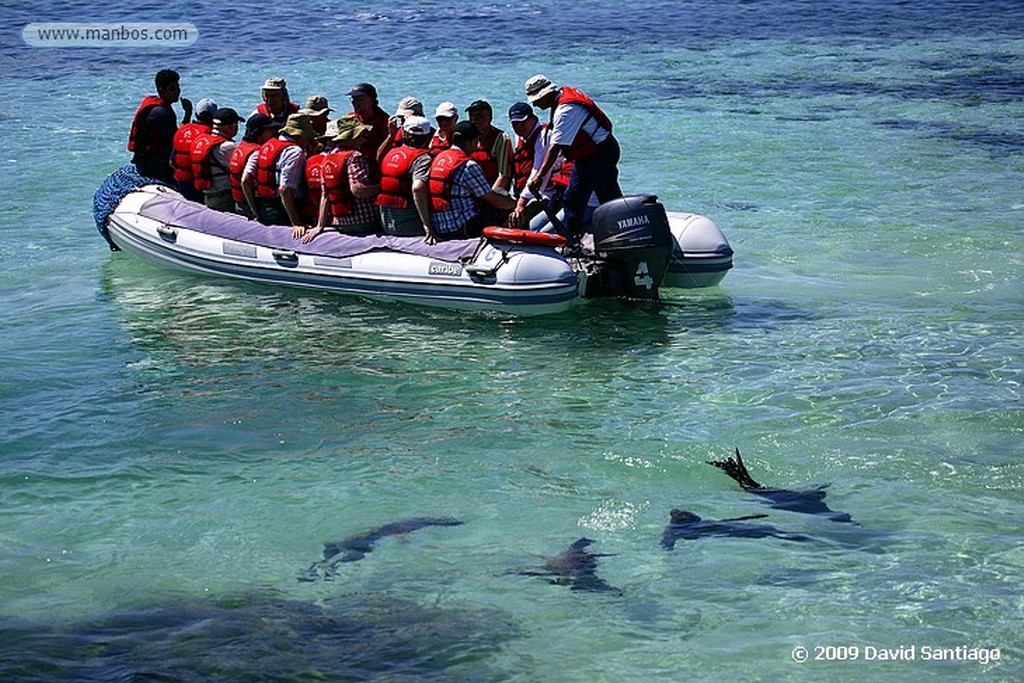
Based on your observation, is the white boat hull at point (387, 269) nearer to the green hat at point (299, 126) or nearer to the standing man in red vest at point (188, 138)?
the standing man in red vest at point (188, 138)

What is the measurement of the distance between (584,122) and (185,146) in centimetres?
400

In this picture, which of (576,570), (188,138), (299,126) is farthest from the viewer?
(188,138)

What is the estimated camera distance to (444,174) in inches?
406

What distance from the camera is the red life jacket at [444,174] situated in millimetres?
10266

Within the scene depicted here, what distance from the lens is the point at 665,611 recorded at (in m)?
6.07

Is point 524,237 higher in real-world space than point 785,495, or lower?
higher

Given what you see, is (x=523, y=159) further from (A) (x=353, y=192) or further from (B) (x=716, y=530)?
(B) (x=716, y=530)

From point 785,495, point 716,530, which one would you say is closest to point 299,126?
point 785,495

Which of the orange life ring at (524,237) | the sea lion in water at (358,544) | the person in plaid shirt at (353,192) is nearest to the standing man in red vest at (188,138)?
the person in plaid shirt at (353,192)

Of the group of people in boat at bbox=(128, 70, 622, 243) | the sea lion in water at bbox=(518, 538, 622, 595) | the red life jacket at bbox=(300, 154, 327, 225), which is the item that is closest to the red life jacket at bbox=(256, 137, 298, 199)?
the group of people in boat at bbox=(128, 70, 622, 243)

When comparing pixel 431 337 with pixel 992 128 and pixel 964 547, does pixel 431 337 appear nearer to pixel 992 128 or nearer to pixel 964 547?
pixel 964 547

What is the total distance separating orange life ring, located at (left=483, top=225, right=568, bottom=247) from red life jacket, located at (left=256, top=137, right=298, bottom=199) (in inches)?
82.8

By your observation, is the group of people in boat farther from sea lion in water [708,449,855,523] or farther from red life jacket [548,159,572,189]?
sea lion in water [708,449,855,523]

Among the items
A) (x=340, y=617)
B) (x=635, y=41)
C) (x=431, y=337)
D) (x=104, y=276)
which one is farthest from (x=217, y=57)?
(x=340, y=617)
